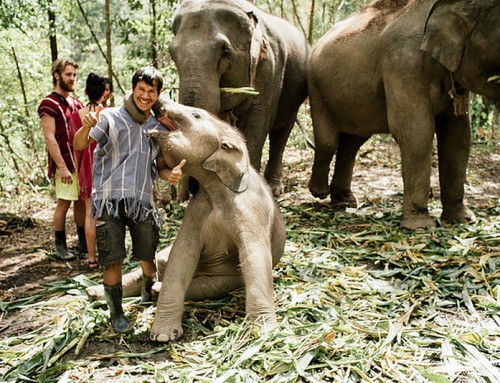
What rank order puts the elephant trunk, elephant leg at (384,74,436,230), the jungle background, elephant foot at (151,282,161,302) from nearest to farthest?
the jungle background → elephant foot at (151,282,161,302) → the elephant trunk → elephant leg at (384,74,436,230)

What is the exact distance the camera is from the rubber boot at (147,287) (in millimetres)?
3719

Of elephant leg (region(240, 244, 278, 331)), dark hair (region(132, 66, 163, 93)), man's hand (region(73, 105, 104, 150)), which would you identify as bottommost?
elephant leg (region(240, 244, 278, 331))

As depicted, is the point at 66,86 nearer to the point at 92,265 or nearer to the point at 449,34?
the point at 92,265

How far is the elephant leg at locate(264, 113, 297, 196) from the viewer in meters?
7.71

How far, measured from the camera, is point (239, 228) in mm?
3410

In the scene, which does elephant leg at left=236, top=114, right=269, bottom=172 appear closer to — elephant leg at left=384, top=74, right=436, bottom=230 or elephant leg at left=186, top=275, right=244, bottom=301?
elephant leg at left=384, top=74, right=436, bottom=230

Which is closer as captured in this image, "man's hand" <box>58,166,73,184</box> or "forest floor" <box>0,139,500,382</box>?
"forest floor" <box>0,139,500,382</box>

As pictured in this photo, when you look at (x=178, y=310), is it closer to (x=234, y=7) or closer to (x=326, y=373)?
(x=326, y=373)

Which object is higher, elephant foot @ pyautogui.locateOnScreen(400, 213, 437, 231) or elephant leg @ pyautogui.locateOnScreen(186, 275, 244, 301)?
elephant leg @ pyautogui.locateOnScreen(186, 275, 244, 301)

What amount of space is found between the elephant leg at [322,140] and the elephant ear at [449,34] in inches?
68.8

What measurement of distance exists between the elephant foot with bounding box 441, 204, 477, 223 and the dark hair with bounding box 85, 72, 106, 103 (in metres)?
3.73

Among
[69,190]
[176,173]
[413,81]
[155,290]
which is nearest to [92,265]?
[69,190]

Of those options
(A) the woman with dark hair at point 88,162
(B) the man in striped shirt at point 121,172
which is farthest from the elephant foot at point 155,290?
(A) the woman with dark hair at point 88,162

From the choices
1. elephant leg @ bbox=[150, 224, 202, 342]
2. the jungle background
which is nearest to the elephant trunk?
the jungle background
